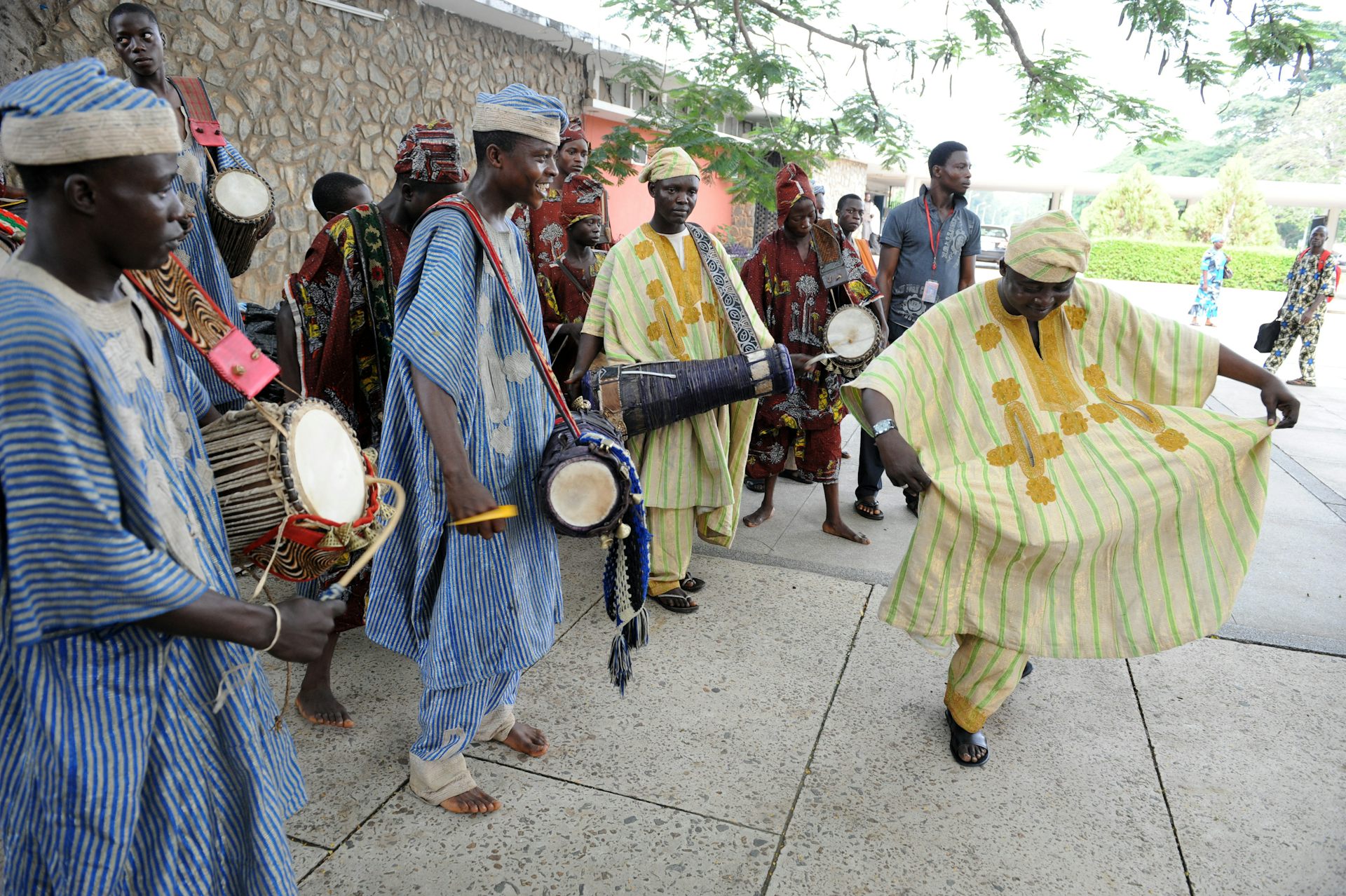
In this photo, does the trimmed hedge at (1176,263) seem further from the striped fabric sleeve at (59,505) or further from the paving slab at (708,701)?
the striped fabric sleeve at (59,505)

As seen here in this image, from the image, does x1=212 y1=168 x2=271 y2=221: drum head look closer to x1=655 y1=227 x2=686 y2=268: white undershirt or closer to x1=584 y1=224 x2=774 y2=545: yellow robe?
x1=584 y1=224 x2=774 y2=545: yellow robe

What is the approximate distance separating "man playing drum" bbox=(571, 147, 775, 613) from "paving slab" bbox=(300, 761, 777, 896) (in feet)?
4.68

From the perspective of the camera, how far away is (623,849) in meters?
2.36

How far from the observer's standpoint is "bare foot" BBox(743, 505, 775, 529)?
16.2 ft

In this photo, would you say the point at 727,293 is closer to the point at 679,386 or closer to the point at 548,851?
the point at 679,386

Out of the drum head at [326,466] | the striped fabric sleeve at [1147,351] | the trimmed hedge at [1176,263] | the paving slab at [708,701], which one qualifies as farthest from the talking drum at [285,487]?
the trimmed hedge at [1176,263]

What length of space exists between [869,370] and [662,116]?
5.00m

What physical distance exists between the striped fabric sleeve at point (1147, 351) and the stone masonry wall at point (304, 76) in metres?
6.00

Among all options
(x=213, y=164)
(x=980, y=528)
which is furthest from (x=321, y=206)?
(x=980, y=528)

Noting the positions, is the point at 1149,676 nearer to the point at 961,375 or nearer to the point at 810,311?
the point at 961,375

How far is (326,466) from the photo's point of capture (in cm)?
171

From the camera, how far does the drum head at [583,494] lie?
2.25m

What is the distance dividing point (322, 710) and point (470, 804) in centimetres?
76

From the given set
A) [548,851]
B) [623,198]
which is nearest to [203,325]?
[548,851]
